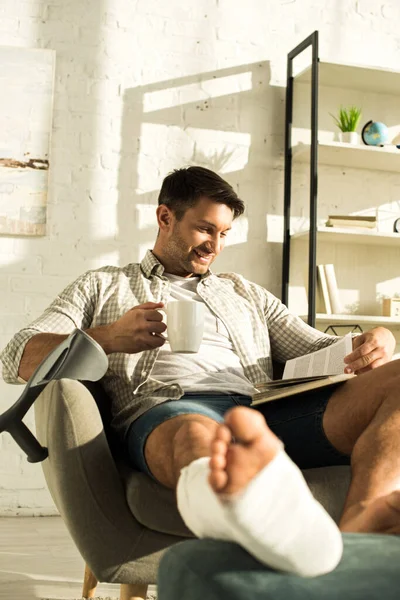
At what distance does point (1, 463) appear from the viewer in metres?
3.12

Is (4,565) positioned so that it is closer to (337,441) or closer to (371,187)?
(337,441)

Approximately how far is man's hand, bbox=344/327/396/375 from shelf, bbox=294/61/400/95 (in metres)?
1.87

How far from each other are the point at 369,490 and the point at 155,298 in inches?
40.2

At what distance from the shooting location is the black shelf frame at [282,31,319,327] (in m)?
3.18

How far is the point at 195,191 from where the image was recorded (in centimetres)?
216

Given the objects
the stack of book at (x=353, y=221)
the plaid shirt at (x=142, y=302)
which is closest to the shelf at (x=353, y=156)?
the stack of book at (x=353, y=221)

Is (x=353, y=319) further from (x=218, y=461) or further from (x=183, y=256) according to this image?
(x=218, y=461)

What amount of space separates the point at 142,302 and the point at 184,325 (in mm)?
414

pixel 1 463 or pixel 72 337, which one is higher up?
pixel 72 337

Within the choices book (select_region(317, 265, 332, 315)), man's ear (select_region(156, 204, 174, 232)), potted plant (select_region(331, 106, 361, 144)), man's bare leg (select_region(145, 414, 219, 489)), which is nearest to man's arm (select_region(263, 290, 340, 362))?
man's ear (select_region(156, 204, 174, 232))

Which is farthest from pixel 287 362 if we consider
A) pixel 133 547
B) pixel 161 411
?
pixel 133 547

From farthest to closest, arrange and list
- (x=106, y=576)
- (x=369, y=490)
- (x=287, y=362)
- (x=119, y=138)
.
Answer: (x=119, y=138) → (x=287, y=362) → (x=106, y=576) → (x=369, y=490)

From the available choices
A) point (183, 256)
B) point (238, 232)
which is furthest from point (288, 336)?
point (238, 232)

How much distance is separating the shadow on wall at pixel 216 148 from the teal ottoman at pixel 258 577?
8.37 feet
